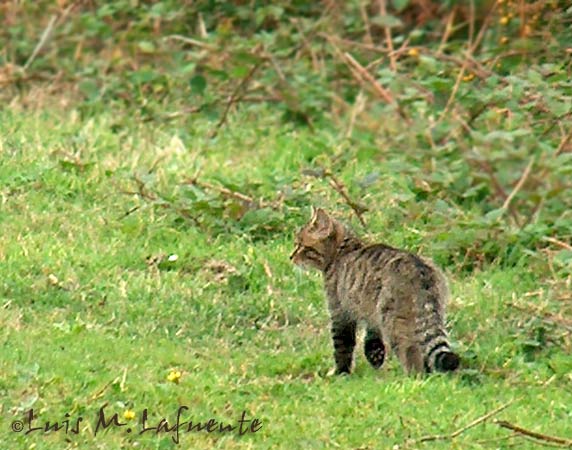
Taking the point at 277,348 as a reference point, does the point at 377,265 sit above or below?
above

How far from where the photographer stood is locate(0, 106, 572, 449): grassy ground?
23.4 feet

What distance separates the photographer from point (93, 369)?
299 inches

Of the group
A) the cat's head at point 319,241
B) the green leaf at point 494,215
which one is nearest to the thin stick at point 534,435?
the cat's head at point 319,241

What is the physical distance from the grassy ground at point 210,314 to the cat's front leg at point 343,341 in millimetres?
91

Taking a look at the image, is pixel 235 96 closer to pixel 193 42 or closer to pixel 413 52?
pixel 193 42

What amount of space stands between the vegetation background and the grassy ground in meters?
0.02

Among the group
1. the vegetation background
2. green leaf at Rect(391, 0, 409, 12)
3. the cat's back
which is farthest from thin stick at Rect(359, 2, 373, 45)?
the cat's back

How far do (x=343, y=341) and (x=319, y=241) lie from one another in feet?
2.27

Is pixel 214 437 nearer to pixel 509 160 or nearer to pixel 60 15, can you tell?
pixel 509 160

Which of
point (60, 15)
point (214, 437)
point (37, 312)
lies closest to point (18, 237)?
point (37, 312)

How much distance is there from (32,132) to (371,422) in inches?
207

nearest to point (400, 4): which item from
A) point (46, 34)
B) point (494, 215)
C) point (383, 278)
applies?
point (46, 34)

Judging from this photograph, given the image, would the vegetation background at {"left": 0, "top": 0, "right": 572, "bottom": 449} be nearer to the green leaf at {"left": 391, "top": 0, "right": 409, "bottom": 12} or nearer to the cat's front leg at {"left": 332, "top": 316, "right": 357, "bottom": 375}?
the cat's front leg at {"left": 332, "top": 316, "right": 357, "bottom": 375}

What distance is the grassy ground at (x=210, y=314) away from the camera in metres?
7.12
